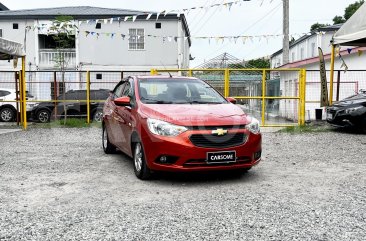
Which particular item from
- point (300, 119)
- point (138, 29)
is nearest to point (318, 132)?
point (300, 119)

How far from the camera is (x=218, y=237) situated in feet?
12.2

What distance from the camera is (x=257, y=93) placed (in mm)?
16062

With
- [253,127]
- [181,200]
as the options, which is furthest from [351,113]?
[181,200]

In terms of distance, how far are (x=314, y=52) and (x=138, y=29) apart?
44.7 ft

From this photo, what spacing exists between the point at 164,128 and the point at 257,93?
10994 mm

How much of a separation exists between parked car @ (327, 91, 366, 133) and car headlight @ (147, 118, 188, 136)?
24.5ft

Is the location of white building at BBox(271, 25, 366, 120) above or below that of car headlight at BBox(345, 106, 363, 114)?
above

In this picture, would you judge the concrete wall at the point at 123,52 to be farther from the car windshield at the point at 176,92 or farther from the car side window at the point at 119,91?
the car windshield at the point at 176,92

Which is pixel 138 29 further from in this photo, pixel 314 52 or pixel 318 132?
pixel 318 132

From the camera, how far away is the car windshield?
21.6 feet

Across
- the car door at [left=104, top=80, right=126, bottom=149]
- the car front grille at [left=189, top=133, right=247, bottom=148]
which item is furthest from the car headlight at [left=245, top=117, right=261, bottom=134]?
the car door at [left=104, top=80, right=126, bottom=149]

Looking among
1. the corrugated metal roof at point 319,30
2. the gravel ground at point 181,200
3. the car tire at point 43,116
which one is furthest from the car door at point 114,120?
the corrugated metal roof at point 319,30

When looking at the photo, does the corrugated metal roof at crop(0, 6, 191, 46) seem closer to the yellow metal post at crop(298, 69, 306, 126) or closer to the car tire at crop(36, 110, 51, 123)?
the car tire at crop(36, 110, 51, 123)

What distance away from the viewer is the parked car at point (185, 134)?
18.1ft
